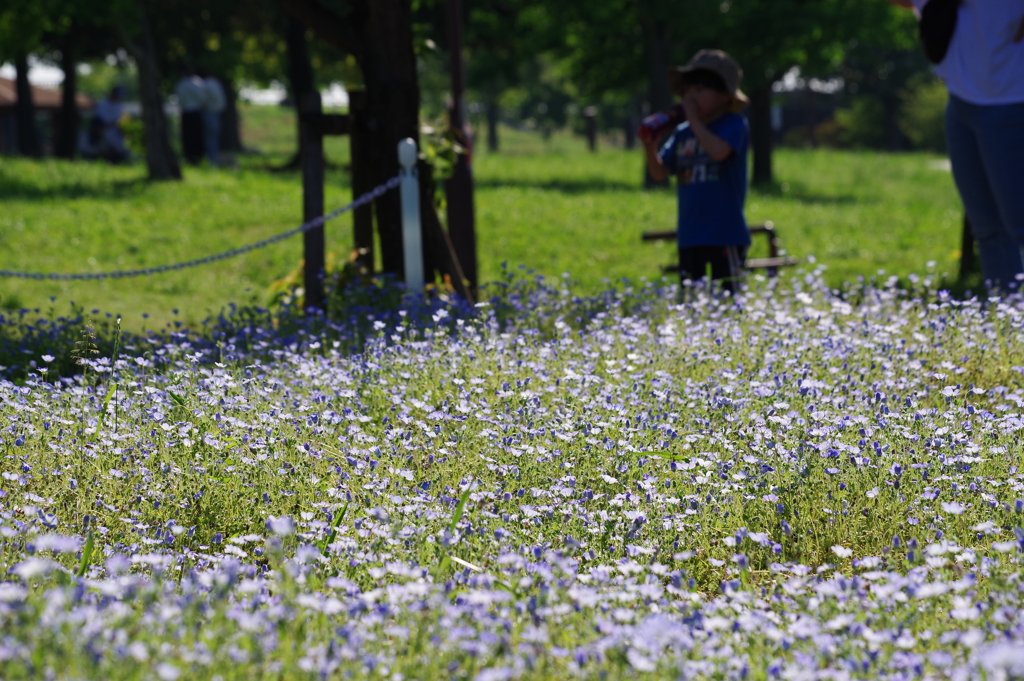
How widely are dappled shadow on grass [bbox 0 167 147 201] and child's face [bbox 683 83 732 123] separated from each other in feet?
34.0

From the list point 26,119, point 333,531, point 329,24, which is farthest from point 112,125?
point 333,531

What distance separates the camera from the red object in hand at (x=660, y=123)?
22.5ft

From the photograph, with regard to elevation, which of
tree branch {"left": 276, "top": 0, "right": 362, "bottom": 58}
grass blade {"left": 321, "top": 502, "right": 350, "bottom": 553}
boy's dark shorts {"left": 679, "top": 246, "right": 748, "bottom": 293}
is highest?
tree branch {"left": 276, "top": 0, "right": 362, "bottom": 58}

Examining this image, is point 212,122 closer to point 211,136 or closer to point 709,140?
point 211,136

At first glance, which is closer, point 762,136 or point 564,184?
point 564,184

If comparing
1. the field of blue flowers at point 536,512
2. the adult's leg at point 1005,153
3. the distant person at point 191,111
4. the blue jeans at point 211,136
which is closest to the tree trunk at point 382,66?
the field of blue flowers at point 536,512

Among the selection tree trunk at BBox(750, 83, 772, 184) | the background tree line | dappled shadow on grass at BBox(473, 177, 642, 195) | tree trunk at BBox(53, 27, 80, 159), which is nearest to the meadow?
the background tree line

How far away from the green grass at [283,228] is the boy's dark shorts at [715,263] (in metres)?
1.64

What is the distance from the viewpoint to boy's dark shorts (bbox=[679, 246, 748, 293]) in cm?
708

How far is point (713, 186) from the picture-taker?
681 centimetres

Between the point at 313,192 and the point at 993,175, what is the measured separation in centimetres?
445

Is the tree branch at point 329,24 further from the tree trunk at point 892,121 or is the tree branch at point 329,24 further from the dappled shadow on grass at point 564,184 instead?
the tree trunk at point 892,121

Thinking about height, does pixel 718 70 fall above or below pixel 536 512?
above

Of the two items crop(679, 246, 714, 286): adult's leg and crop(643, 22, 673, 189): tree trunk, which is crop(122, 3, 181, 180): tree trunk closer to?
crop(643, 22, 673, 189): tree trunk
